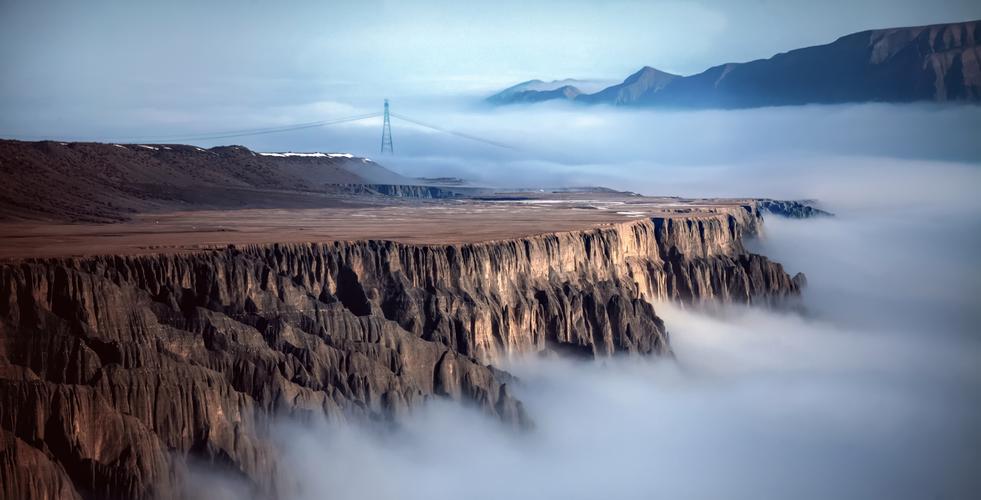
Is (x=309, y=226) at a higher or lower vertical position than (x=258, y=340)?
higher

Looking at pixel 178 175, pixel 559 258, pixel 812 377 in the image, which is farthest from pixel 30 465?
pixel 178 175

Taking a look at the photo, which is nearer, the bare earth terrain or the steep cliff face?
the steep cliff face

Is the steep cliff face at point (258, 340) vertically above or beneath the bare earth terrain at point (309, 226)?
beneath

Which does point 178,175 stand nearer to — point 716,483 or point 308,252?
point 308,252

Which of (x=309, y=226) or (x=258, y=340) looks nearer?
(x=258, y=340)

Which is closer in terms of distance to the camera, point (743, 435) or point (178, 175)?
point (743, 435)

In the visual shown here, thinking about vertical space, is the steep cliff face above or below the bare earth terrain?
below

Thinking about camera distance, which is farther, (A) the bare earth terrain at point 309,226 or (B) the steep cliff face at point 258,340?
(A) the bare earth terrain at point 309,226

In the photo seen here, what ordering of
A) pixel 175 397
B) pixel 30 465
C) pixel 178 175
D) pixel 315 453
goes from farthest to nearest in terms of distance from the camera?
pixel 178 175, pixel 315 453, pixel 175 397, pixel 30 465
